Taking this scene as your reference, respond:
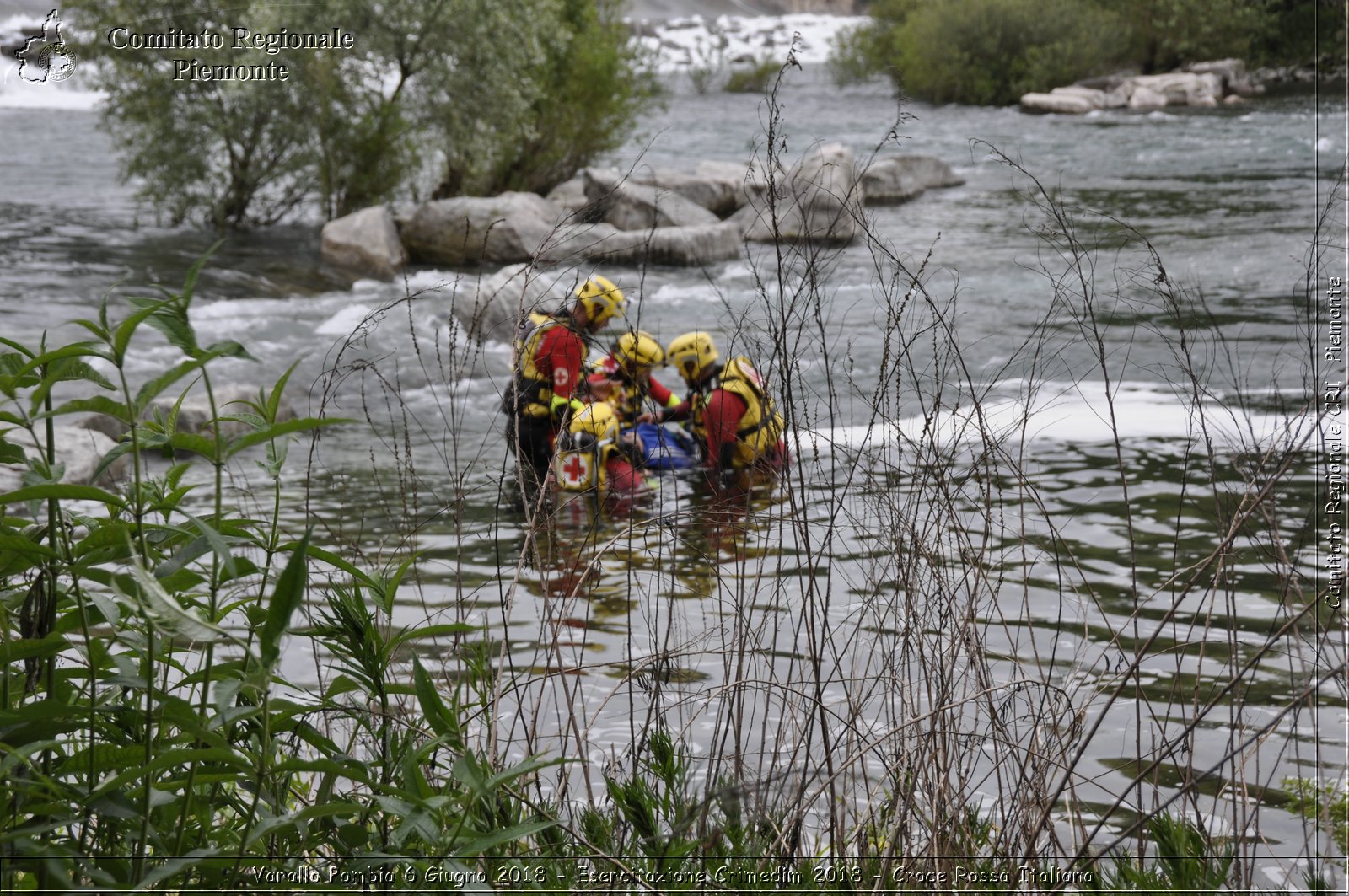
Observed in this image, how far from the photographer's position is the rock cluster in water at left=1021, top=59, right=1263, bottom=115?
30297 millimetres

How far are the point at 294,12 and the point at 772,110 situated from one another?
48.1 ft

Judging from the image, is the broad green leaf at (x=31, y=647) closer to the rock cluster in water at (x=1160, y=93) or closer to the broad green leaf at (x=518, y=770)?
the broad green leaf at (x=518, y=770)

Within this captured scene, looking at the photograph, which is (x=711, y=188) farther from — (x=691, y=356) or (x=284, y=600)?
(x=284, y=600)

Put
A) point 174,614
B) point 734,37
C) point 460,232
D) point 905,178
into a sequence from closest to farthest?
point 174,614
point 460,232
point 905,178
point 734,37

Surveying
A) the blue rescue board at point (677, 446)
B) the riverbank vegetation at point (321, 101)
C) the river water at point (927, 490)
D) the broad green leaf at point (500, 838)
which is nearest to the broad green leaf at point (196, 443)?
the broad green leaf at point (500, 838)

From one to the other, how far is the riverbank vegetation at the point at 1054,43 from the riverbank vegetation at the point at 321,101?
1802cm

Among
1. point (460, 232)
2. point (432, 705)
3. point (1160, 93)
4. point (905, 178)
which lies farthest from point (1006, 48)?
point (432, 705)

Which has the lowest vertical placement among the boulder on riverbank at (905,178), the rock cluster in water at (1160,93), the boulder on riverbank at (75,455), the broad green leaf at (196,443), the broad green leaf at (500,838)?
the boulder on riverbank at (75,455)

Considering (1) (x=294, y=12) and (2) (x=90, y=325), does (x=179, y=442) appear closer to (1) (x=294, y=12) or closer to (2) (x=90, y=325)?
(2) (x=90, y=325)

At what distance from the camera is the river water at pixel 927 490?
265 cm

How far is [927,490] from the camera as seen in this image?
5.69 m

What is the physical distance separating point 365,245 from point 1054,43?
24485 millimetres

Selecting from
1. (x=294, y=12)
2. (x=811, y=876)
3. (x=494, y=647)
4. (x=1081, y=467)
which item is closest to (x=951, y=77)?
(x=294, y=12)

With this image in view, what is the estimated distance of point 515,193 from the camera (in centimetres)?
1767
